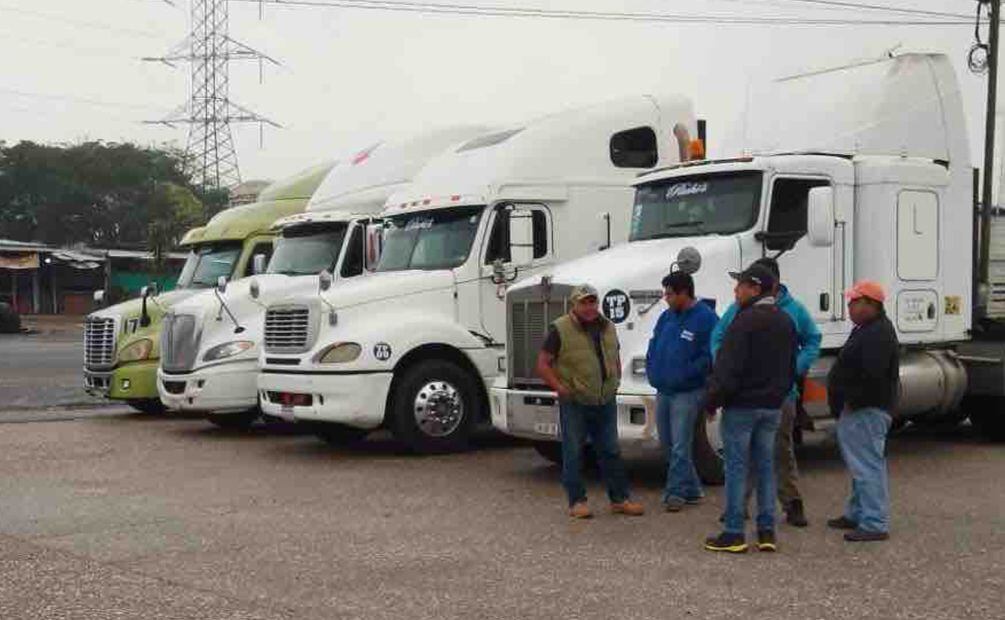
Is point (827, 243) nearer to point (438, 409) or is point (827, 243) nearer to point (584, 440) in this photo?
point (584, 440)

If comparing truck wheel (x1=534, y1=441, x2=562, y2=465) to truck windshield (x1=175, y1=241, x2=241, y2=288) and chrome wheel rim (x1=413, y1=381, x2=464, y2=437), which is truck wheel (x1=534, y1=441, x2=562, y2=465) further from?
truck windshield (x1=175, y1=241, x2=241, y2=288)

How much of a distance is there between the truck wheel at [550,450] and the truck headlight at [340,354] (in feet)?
6.47

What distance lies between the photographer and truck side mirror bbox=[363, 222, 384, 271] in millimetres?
14188

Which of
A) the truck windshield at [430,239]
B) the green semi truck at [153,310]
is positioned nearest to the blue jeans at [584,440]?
the truck windshield at [430,239]

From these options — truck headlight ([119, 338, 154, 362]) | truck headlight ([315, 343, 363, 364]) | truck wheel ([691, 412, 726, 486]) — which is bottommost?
truck wheel ([691, 412, 726, 486])

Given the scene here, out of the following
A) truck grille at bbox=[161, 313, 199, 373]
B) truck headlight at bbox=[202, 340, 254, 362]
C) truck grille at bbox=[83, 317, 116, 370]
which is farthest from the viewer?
truck grille at bbox=[83, 317, 116, 370]

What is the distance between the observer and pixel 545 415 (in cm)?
1042

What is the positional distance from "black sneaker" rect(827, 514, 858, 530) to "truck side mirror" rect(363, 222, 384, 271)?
6.90 meters

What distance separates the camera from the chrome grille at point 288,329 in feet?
41.1

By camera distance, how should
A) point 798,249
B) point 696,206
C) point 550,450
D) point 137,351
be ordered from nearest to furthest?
point 798,249 → point 696,206 → point 550,450 → point 137,351

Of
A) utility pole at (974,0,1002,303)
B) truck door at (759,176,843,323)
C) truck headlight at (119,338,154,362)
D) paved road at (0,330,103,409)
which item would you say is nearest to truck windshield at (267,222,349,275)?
truck headlight at (119,338,154,362)

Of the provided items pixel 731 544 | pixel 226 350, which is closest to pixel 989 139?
pixel 731 544

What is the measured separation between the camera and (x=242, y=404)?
14172mm

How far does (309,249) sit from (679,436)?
7369 mm
